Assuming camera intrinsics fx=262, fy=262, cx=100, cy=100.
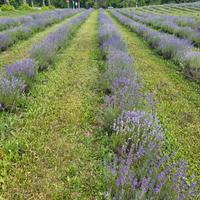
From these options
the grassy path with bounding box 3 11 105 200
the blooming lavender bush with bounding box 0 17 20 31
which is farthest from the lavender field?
the blooming lavender bush with bounding box 0 17 20 31

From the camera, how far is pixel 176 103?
5.06 meters

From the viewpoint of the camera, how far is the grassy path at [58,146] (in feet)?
8.96

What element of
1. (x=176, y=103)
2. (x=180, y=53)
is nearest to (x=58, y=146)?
(x=176, y=103)

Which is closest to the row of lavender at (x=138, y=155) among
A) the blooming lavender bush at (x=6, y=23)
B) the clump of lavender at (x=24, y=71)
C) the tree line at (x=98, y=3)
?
the clump of lavender at (x=24, y=71)

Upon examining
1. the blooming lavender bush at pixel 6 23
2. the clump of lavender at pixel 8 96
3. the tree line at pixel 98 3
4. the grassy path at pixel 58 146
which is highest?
the clump of lavender at pixel 8 96

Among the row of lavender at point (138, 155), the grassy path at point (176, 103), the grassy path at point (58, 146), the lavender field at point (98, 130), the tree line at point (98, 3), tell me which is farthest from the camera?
the tree line at point (98, 3)

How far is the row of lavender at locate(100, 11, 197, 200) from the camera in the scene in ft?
7.63

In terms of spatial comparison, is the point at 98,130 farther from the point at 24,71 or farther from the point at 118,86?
the point at 24,71

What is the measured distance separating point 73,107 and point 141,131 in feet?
5.36

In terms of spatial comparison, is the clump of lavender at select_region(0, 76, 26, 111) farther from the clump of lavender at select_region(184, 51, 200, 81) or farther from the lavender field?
the clump of lavender at select_region(184, 51, 200, 81)

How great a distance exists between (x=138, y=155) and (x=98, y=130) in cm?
113

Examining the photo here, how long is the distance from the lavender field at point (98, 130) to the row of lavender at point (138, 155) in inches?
0.5

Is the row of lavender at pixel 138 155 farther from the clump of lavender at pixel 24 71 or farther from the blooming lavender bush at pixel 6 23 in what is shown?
the blooming lavender bush at pixel 6 23

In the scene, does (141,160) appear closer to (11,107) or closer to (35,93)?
(11,107)
